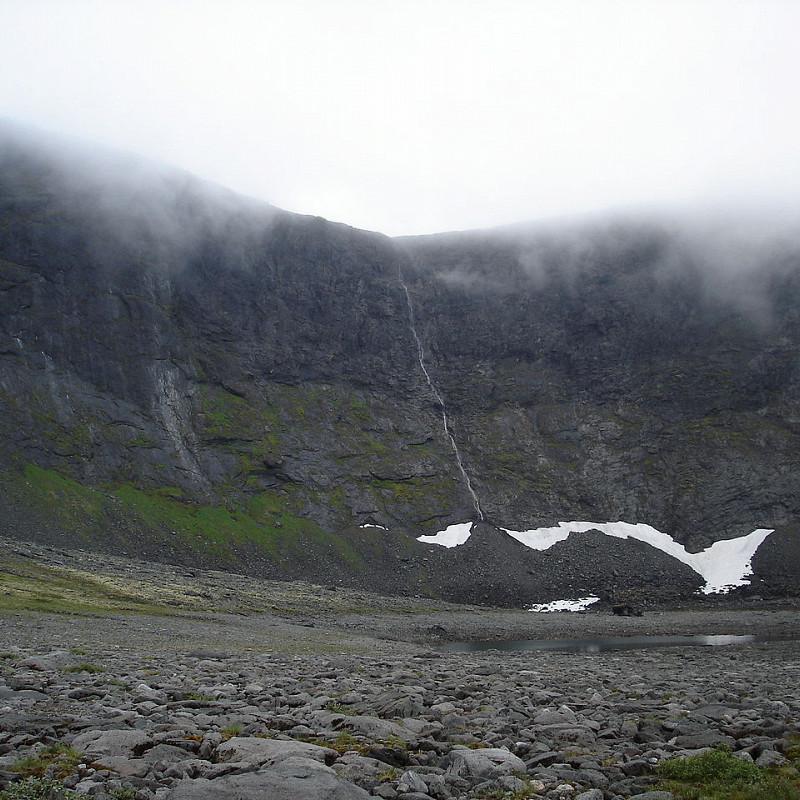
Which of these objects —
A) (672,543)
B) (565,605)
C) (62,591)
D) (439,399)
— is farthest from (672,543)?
(62,591)

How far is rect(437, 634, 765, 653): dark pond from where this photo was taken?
48.3 metres

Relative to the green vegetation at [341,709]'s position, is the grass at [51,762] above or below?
above

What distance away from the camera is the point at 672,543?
338 feet

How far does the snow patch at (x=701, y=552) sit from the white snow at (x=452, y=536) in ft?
23.9

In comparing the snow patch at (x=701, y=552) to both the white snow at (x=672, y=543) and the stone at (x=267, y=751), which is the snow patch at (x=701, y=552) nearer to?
the white snow at (x=672, y=543)

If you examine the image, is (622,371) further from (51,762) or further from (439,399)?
(51,762)

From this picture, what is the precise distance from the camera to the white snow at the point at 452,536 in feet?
328

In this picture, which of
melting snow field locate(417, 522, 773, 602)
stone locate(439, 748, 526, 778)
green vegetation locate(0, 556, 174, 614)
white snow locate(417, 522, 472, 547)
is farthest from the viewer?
white snow locate(417, 522, 472, 547)

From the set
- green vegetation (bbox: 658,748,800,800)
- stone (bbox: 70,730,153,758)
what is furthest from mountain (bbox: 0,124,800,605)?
green vegetation (bbox: 658,748,800,800)

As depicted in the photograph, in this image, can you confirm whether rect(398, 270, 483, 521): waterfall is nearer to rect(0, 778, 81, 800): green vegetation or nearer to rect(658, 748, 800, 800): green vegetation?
rect(658, 748, 800, 800): green vegetation

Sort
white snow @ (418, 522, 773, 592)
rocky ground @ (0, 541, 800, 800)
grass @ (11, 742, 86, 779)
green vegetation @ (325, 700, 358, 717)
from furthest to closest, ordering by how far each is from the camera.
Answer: white snow @ (418, 522, 773, 592)
green vegetation @ (325, 700, 358, 717)
rocky ground @ (0, 541, 800, 800)
grass @ (11, 742, 86, 779)

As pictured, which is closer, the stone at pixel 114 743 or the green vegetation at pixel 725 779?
the green vegetation at pixel 725 779

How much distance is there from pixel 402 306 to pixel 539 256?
3708 centimetres

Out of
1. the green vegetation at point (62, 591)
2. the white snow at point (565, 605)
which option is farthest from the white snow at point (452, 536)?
the green vegetation at point (62, 591)
